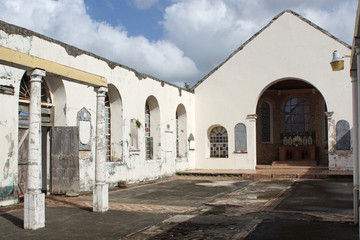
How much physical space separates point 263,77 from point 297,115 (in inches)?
220

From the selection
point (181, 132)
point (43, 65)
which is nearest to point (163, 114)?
point (181, 132)

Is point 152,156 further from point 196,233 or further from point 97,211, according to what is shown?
point 196,233

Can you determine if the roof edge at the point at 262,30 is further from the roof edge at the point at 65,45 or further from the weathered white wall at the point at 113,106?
the roof edge at the point at 65,45

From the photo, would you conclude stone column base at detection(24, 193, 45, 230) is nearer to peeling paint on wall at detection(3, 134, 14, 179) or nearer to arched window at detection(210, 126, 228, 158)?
peeling paint on wall at detection(3, 134, 14, 179)

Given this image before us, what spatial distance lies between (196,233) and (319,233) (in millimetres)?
2064

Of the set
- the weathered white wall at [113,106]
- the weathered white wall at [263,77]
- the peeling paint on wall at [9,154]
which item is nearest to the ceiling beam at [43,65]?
the weathered white wall at [113,106]

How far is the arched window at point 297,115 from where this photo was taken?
23875 millimetres

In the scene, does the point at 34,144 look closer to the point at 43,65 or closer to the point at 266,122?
the point at 43,65

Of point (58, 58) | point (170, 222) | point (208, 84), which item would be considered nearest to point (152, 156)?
point (208, 84)

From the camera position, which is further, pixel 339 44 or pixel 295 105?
pixel 295 105

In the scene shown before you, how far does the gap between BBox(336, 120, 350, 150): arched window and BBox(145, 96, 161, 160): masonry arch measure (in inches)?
Answer: 322

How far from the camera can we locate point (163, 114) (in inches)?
712

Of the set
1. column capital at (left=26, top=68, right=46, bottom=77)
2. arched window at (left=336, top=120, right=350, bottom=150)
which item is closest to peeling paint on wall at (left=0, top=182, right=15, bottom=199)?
column capital at (left=26, top=68, right=46, bottom=77)

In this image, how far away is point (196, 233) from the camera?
6.73 metres
